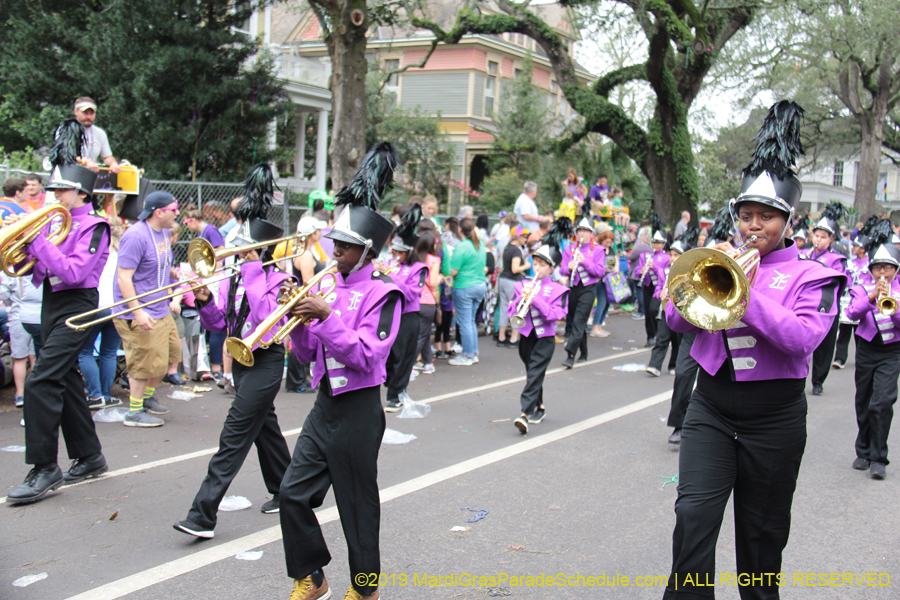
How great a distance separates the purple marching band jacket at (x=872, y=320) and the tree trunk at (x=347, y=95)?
864cm

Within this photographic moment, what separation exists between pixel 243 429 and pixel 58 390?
1.55m

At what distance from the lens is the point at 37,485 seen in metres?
5.06

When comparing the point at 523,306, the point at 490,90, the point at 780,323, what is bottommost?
the point at 523,306

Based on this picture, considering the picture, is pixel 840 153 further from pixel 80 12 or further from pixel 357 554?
pixel 357 554

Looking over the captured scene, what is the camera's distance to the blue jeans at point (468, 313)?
11.0 meters

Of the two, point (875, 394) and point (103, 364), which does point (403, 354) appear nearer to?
point (103, 364)

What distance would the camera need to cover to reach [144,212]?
6797 millimetres

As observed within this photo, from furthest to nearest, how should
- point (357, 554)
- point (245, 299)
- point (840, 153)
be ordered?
point (840, 153)
point (245, 299)
point (357, 554)

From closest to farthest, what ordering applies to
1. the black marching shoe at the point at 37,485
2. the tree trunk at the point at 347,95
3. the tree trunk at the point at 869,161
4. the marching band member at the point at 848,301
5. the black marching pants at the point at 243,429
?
the black marching pants at the point at 243,429, the black marching shoe at the point at 37,485, the marching band member at the point at 848,301, the tree trunk at the point at 347,95, the tree trunk at the point at 869,161

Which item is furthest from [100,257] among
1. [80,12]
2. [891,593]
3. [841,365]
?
[80,12]

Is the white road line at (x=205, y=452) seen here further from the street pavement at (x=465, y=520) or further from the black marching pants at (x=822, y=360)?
the black marching pants at (x=822, y=360)

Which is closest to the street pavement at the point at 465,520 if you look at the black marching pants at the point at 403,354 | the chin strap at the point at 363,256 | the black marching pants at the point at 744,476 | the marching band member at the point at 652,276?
the black marching pants at the point at 403,354

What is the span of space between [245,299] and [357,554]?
2.01 meters

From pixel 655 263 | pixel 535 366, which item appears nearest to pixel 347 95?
pixel 655 263
